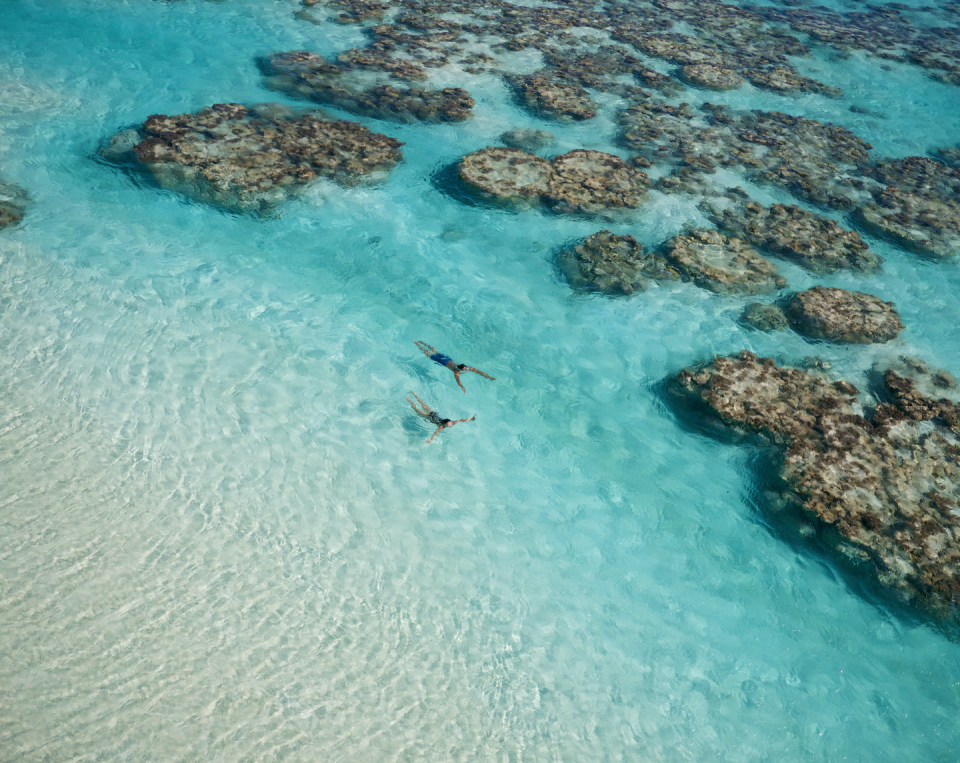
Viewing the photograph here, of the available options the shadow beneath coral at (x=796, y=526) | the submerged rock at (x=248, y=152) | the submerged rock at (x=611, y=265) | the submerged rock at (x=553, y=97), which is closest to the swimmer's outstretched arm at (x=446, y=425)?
the shadow beneath coral at (x=796, y=526)

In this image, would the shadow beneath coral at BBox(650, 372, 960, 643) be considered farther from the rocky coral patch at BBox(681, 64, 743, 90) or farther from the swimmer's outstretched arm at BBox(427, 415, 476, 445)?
the rocky coral patch at BBox(681, 64, 743, 90)

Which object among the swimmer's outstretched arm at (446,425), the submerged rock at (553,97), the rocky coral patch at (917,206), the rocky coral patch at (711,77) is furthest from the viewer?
the rocky coral patch at (711,77)

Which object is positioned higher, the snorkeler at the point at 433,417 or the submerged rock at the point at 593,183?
the submerged rock at the point at 593,183

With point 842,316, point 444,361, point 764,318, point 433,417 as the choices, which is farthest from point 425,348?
point 842,316

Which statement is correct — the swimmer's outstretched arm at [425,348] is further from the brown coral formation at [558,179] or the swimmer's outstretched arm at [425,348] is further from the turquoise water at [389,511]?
the brown coral formation at [558,179]

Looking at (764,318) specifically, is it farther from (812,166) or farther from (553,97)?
(553,97)

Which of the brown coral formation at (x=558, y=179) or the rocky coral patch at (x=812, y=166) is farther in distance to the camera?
the rocky coral patch at (x=812, y=166)

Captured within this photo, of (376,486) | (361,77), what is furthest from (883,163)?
(376,486)
